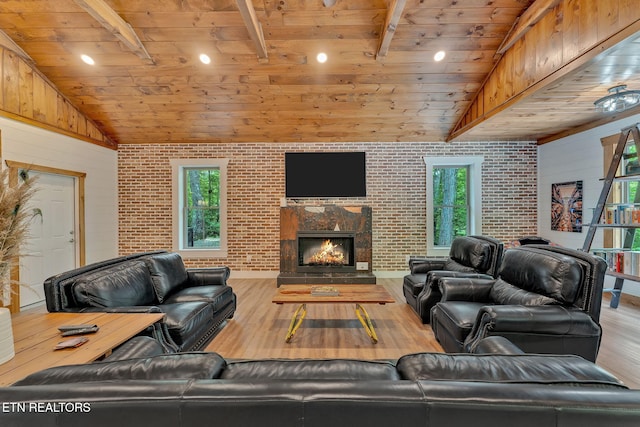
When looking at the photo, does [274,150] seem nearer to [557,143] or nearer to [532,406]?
[557,143]

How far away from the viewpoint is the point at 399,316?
3609 millimetres

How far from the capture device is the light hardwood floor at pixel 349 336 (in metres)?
2.64

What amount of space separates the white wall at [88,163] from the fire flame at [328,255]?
12.5 ft

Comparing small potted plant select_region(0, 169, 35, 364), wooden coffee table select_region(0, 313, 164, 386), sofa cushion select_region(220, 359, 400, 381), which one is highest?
small potted plant select_region(0, 169, 35, 364)

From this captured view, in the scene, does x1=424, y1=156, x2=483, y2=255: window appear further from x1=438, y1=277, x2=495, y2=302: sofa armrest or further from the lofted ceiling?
x1=438, y1=277, x2=495, y2=302: sofa armrest

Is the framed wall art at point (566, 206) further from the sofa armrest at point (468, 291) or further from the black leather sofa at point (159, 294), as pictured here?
the black leather sofa at point (159, 294)

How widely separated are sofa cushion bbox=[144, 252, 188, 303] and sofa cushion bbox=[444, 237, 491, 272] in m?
3.33

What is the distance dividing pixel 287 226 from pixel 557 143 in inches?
194

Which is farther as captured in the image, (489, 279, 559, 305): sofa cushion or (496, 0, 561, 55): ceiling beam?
(496, 0, 561, 55): ceiling beam

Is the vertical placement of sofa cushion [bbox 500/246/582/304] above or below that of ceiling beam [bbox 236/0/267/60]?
below

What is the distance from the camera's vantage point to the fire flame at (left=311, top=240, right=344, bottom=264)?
5.38 m

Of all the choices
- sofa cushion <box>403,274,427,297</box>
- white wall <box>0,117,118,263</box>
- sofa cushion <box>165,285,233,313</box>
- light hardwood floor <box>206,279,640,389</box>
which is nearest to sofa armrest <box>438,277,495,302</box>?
light hardwood floor <box>206,279,640,389</box>

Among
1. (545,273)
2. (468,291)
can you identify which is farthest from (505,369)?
(468,291)

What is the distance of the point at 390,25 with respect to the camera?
3.16 meters
